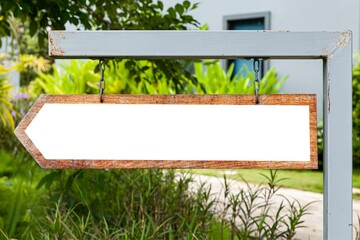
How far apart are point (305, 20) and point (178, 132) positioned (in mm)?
9090

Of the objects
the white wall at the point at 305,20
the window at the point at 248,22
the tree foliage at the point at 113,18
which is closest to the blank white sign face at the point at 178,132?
the tree foliage at the point at 113,18

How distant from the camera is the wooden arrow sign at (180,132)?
1.61 metres

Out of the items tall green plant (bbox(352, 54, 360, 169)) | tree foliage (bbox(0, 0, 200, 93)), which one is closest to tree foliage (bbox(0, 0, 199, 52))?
tree foliage (bbox(0, 0, 200, 93))

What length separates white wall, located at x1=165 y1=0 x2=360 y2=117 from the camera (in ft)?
32.3

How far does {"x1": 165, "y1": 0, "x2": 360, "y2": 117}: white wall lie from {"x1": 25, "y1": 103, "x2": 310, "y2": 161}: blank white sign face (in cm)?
811

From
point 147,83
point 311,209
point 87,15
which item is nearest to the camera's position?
point 87,15

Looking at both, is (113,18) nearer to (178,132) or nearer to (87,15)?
(87,15)

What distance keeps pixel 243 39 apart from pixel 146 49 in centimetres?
25

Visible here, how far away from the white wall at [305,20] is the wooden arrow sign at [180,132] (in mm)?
8098

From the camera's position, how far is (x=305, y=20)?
10320mm

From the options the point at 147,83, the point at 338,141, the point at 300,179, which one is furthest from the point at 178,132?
the point at 147,83

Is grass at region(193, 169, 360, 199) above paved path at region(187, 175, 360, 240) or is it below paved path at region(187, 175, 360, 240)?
below

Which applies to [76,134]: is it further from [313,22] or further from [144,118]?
[313,22]

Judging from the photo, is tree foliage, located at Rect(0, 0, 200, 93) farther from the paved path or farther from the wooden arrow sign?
the wooden arrow sign
